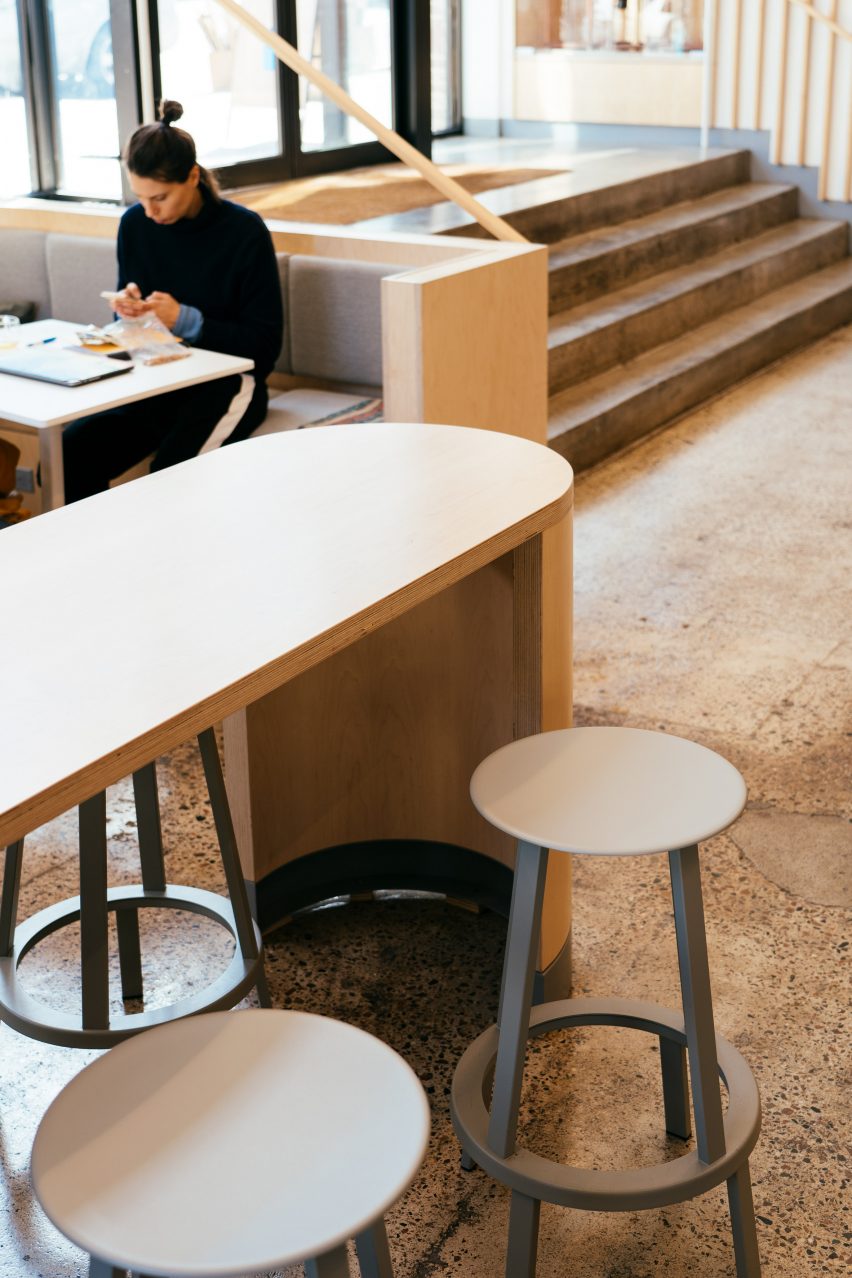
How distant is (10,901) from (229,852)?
40 cm

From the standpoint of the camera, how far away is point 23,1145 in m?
2.10

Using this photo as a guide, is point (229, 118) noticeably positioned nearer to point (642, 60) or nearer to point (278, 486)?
point (642, 60)

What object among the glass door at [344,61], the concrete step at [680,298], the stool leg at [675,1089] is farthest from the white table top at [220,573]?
the glass door at [344,61]

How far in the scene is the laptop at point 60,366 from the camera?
3.34 metres

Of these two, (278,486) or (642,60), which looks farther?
(642,60)

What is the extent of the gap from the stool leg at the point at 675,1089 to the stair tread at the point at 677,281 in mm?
3766

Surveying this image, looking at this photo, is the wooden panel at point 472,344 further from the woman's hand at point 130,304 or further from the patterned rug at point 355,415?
the woman's hand at point 130,304

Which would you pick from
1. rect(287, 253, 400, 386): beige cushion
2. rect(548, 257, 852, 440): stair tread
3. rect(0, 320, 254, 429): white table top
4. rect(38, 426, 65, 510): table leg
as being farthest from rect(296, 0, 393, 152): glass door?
rect(38, 426, 65, 510): table leg

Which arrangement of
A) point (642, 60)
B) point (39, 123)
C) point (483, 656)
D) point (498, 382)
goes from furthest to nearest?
point (642, 60)
point (39, 123)
point (498, 382)
point (483, 656)

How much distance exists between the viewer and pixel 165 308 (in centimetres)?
375

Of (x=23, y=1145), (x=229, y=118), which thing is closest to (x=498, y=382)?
(x=23, y=1145)

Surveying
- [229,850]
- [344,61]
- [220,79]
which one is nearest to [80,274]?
[220,79]

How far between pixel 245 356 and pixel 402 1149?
2.93 m

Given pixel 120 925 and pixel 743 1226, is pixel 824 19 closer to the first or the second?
pixel 120 925
